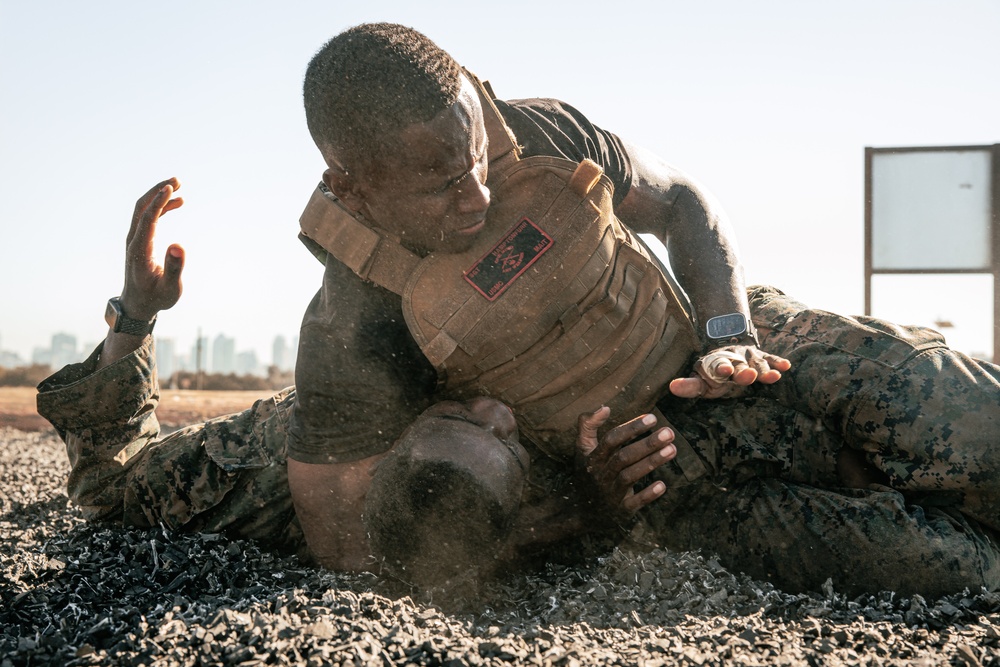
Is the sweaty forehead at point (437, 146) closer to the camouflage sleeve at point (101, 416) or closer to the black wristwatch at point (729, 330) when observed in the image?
the black wristwatch at point (729, 330)

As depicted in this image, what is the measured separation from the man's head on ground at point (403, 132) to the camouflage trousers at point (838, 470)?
3.64 ft

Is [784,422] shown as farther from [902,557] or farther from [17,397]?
[17,397]

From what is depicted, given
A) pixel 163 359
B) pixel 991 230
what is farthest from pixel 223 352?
pixel 991 230

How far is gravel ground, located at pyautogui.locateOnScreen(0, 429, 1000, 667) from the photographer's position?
6.47ft

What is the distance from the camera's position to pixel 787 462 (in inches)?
112

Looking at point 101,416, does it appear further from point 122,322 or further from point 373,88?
point 373,88

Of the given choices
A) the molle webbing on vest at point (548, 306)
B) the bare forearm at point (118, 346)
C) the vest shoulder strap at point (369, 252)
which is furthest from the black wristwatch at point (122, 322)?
the molle webbing on vest at point (548, 306)

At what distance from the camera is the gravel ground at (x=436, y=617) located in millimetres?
1972

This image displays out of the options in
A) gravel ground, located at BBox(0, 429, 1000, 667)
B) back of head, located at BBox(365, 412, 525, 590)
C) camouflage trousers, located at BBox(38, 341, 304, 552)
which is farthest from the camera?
camouflage trousers, located at BBox(38, 341, 304, 552)

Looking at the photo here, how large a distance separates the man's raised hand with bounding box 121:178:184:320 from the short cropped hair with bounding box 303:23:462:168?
925 millimetres

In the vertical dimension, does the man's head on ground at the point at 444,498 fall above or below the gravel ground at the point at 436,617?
above

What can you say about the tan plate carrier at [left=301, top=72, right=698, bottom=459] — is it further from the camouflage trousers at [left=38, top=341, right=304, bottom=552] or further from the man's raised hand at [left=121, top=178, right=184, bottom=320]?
the camouflage trousers at [left=38, top=341, right=304, bottom=552]

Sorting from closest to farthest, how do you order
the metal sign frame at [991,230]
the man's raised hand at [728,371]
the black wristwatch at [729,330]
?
the man's raised hand at [728,371]
the black wristwatch at [729,330]
the metal sign frame at [991,230]

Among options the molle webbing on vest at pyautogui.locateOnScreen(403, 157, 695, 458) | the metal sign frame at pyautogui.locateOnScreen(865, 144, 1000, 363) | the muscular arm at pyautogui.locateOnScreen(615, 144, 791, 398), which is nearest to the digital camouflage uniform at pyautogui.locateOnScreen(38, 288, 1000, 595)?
the muscular arm at pyautogui.locateOnScreen(615, 144, 791, 398)
